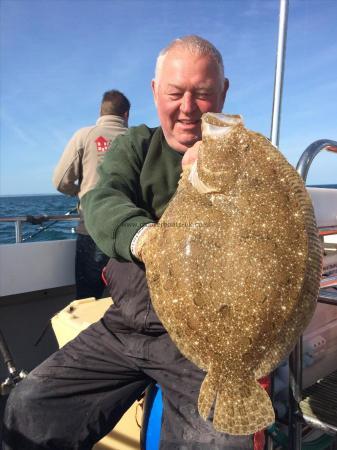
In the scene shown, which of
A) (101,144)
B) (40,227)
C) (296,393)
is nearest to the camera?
(296,393)

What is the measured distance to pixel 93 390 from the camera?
2.41 m

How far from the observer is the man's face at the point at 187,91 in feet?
7.46

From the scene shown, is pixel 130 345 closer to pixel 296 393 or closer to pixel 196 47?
pixel 296 393

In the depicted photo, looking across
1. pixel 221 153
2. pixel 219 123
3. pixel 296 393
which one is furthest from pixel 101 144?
pixel 296 393

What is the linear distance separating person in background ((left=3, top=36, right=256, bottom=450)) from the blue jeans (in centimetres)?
199

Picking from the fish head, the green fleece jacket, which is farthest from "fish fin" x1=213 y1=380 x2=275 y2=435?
the green fleece jacket

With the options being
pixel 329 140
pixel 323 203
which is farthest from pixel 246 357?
pixel 323 203

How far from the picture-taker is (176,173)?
2566mm

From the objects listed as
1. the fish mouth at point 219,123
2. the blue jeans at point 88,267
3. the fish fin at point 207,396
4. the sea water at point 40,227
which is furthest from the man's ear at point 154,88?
the sea water at point 40,227

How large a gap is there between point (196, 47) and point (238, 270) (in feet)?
4.70

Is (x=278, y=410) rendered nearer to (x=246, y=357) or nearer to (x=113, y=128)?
(x=246, y=357)

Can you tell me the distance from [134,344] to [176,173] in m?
1.08

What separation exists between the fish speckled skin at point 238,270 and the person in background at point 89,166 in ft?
10.00

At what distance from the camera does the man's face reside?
227 centimetres
